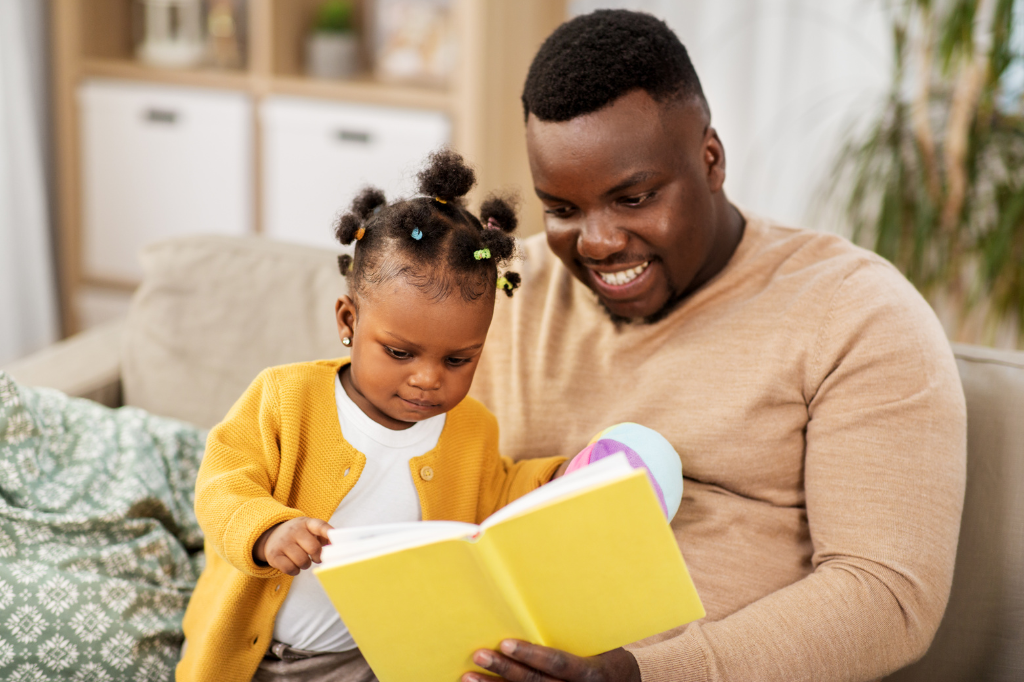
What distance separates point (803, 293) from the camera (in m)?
1.16

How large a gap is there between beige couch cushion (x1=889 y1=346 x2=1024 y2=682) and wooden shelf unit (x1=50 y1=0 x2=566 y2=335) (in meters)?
1.65

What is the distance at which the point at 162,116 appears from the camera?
2951 millimetres

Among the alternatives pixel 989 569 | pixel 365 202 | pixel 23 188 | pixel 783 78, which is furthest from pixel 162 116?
pixel 989 569

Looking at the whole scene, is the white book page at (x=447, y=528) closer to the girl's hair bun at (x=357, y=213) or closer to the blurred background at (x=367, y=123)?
the girl's hair bun at (x=357, y=213)

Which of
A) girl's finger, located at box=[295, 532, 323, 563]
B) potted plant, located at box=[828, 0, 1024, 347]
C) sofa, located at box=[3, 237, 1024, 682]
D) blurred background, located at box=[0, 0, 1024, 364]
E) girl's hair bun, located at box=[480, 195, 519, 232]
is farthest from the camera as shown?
blurred background, located at box=[0, 0, 1024, 364]

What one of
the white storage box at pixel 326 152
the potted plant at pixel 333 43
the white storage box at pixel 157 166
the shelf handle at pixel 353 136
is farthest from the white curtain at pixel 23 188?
the shelf handle at pixel 353 136

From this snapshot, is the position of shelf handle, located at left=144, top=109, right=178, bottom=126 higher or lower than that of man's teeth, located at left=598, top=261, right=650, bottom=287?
lower

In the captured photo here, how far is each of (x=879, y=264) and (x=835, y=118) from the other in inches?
68.6

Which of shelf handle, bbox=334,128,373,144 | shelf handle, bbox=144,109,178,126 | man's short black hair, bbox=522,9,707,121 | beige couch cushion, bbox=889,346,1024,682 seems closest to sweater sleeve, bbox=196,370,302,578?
man's short black hair, bbox=522,9,707,121

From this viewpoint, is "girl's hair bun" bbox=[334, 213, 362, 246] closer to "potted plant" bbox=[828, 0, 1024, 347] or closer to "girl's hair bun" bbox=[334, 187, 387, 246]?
"girl's hair bun" bbox=[334, 187, 387, 246]

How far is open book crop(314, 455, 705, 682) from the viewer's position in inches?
30.6

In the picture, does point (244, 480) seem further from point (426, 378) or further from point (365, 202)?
point (365, 202)

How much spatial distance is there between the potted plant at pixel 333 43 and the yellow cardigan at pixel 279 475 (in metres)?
2.00

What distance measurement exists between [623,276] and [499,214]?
19cm
